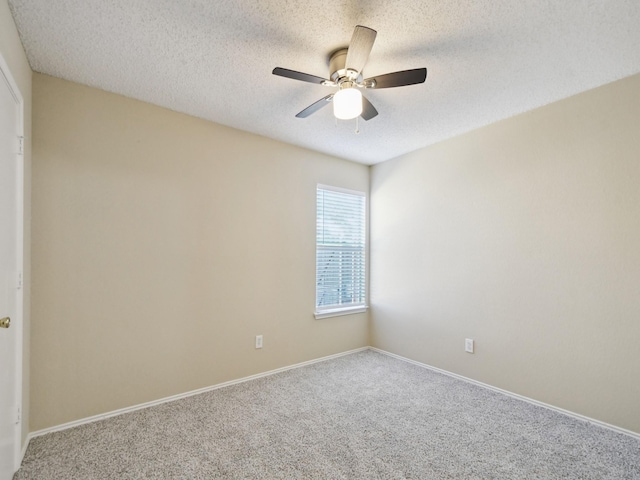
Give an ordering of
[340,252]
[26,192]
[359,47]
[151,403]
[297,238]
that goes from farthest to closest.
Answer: [340,252] < [297,238] < [151,403] < [26,192] < [359,47]

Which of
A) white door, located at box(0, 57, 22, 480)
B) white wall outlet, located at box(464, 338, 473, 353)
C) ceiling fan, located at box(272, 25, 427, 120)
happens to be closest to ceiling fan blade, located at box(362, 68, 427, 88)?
ceiling fan, located at box(272, 25, 427, 120)

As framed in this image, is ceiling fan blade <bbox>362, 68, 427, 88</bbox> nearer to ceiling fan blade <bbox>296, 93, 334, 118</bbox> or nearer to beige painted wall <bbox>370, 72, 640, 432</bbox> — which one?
ceiling fan blade <bbox>296, 93, 334, 118</bbox>

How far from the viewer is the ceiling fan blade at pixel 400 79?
1700 mm

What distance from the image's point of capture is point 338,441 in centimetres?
209

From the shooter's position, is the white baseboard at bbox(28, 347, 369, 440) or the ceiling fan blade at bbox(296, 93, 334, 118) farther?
the white baseboard at bbox(28, 347, 369, 440)

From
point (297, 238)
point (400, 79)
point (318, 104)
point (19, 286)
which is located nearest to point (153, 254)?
point (19, 286)

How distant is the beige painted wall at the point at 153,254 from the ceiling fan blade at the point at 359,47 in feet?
5.49

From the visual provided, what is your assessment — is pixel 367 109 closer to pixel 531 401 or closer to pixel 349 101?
pixel 349 101

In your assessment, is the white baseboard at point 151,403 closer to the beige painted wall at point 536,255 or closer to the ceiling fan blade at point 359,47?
the beige painted wall at point 536,255

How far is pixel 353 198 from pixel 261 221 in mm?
1399

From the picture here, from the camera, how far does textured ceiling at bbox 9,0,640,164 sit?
1605 mm

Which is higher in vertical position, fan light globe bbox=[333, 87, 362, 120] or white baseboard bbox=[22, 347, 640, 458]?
fan light globe bbox=[333, 87, 362, 120]

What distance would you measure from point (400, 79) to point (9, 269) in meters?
2.36

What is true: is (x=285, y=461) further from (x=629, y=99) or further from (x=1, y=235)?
(x=629, y=99)
